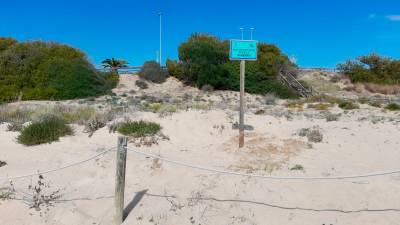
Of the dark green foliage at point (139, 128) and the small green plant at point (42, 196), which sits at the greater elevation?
A: the dark green foliage at point (139, 128)

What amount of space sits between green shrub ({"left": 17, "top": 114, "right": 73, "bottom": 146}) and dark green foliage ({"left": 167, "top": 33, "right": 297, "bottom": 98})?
87.9 ft

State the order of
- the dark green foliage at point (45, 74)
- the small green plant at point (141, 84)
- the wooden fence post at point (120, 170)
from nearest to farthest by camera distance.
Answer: the wooden fence post at point (120, 170), the dark green foliage at point (45, 74), the small green plant at point (141, 84)

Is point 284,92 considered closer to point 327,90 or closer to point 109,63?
point 327,90

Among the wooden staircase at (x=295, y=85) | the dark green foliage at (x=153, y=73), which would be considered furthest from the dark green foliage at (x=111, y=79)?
the wooden staircase at (x=295, y=85)

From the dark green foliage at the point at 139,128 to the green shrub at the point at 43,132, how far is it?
4.21 feet

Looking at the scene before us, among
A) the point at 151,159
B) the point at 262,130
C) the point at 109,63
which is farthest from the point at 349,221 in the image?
the point at 109,63

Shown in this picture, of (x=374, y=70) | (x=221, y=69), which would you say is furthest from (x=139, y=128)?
(x=374, y=70)

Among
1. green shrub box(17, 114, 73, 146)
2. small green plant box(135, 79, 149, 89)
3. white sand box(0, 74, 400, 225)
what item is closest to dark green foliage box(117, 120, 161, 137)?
white sand box(0, 74, 400, 225)

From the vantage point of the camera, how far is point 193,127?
Result: 40.0 ft

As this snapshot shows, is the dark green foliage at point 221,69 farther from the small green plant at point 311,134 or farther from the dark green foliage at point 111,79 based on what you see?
the small green plant at point 311,134

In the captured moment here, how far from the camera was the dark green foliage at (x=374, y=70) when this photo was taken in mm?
43588

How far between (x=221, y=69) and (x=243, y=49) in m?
27.3

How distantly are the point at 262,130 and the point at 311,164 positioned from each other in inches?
143

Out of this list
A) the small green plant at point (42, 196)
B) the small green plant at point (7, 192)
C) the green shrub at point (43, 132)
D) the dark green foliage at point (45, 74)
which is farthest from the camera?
the dark green foliage at point (45, 74)
